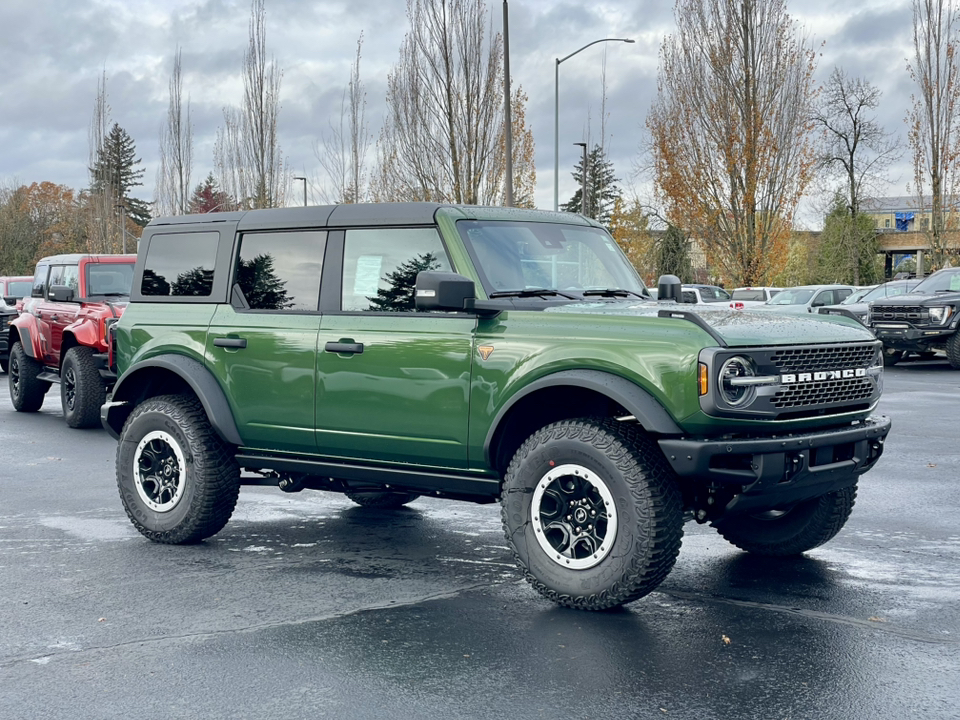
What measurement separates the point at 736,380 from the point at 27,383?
12.4m

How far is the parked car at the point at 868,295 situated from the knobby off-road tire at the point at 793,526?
19165mm

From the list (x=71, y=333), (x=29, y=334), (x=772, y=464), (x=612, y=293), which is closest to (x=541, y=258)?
(x=612, y=293)

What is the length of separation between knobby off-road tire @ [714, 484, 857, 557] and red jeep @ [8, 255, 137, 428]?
7804mm

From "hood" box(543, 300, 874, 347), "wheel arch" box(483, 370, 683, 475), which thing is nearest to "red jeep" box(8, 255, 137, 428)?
"wheel arch" box(483, 370, 683, 475)

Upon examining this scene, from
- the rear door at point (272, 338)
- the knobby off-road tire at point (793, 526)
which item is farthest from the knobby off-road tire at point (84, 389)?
the knobby off-road tire at point (793, 526)

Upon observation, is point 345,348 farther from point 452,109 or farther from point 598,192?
point 598,192

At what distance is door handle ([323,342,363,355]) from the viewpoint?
6.31 m

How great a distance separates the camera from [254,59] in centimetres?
4559

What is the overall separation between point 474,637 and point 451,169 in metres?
30.3

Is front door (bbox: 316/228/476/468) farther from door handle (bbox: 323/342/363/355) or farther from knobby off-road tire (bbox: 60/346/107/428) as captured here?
knobby off-road tire (bbox: 60/346/107/428)

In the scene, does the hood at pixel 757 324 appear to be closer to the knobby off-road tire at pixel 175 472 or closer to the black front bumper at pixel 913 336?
the knobby off-road tire at pixel 175 472

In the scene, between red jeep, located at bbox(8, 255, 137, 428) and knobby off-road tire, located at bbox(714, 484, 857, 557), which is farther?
red jeep, located at bbox(8, 255, 137, 428)

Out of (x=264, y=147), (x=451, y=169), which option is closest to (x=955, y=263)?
(x=451, y=169)

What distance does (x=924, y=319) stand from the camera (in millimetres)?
22031
